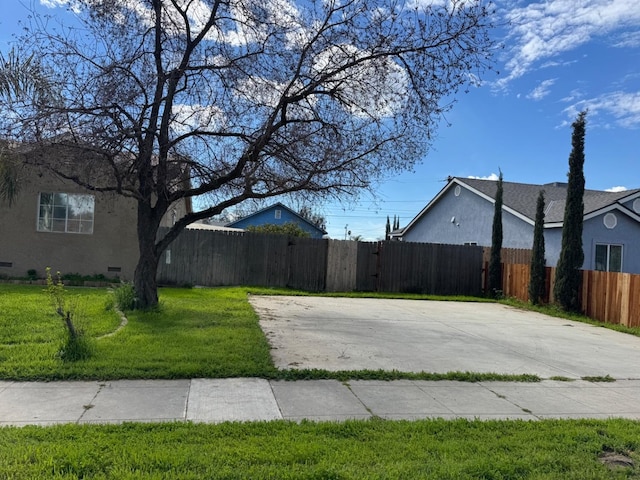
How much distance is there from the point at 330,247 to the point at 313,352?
10.9m

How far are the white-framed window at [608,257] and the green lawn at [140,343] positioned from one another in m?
15.7

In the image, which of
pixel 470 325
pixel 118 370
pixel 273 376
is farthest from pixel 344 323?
pixel 118 370

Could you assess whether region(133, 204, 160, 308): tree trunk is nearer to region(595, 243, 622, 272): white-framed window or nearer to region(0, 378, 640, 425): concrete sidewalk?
region(0, 378, 640, 425): concrete sidewalk

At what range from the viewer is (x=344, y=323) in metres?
10.6

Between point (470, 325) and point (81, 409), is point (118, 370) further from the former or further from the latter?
point (470, 325)

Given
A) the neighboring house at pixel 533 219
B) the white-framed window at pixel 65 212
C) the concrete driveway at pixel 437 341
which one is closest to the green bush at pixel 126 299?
the concrete driveway at pixel 437 341

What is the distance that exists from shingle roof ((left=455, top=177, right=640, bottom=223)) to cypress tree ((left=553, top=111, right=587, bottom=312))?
15.8 feet

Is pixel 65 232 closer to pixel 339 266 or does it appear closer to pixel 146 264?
pixel 146 264

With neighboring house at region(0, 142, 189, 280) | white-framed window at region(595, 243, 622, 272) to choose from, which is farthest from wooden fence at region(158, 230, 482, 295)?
white-framed window at region(595, 243, 622, 272)

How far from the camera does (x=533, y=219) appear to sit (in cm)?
2012

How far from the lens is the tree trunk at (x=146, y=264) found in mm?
10016

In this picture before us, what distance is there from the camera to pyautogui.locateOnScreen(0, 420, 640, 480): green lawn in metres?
3.39

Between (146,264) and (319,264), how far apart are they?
29.1ft

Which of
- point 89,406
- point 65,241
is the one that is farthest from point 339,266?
point 89,406
